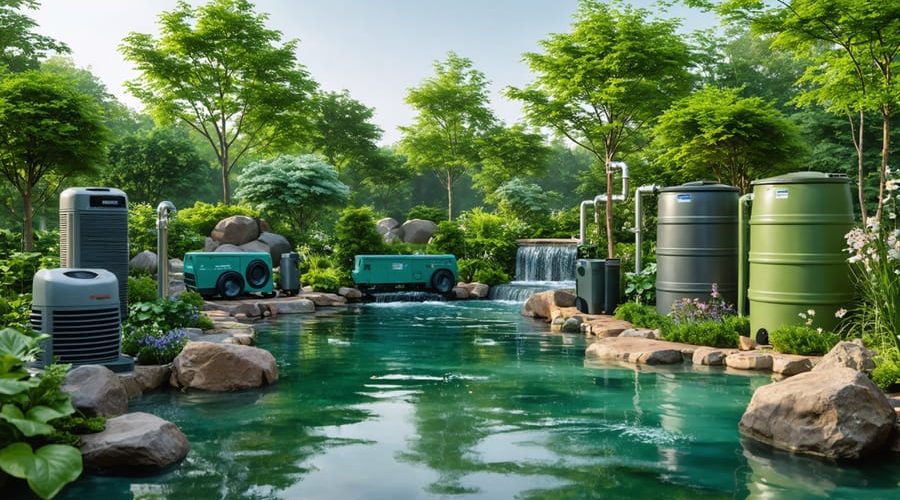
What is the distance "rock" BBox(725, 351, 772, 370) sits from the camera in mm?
7672

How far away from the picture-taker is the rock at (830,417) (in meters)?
4.61

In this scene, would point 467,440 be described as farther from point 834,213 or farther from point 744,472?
point 834,213

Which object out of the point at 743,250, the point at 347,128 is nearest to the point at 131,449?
the point at 743,250

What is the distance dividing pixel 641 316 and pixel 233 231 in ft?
41.9

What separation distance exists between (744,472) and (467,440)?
1.72m

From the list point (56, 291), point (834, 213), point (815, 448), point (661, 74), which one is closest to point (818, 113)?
point (661, 74)

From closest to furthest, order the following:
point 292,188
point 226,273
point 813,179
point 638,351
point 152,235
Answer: point 813,179, point 638,351, point 226,273, point 152,235, point 292,188

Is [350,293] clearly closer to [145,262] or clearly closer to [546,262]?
[145,262]

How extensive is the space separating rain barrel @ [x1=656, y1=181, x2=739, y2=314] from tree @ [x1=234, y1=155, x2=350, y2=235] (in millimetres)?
14937

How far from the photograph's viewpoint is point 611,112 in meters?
17.9

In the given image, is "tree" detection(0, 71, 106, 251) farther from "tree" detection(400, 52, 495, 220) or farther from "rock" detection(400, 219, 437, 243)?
"tree" detection(400, 52, 495, 220)

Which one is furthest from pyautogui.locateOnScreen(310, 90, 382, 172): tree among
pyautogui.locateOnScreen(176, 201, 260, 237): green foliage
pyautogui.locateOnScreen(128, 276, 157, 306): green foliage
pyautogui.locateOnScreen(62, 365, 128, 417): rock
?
pyautogui.locateOnScreen(62, 365, 128, 417): rock

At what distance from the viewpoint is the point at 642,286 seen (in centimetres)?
1180

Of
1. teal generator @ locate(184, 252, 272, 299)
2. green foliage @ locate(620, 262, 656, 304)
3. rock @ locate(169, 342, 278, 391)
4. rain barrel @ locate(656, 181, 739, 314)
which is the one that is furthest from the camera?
teal generator @ locate(184, 252, 272, 299)
